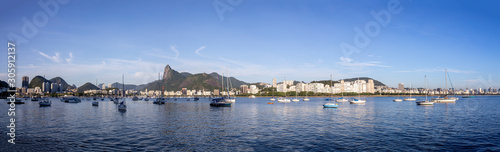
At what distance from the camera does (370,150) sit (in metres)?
21.0

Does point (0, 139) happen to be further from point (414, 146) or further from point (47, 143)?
point (414, 146)

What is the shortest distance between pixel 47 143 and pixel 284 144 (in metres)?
20.2

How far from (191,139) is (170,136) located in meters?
2.88

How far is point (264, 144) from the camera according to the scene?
77.3 ft

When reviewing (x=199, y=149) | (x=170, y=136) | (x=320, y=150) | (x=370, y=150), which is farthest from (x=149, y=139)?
(x=370, y=150)

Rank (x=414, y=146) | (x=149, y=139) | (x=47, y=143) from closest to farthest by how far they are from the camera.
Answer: (x=414, y=146) < (x=47, y=143) < (x=149, y=139)

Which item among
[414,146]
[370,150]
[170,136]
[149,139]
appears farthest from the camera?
[170,136]

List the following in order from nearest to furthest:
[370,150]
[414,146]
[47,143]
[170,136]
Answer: [370,150] → [414,146] → [47,143] → [170,136]

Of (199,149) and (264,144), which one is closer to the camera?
(199,149)

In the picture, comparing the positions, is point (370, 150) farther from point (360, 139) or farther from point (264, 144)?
point (264, 144)

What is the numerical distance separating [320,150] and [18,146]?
2425 centimetres

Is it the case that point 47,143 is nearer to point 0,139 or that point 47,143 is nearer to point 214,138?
point 0,139

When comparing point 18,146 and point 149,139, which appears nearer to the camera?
point 18,146

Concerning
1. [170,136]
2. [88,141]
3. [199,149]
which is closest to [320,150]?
[199,149]
